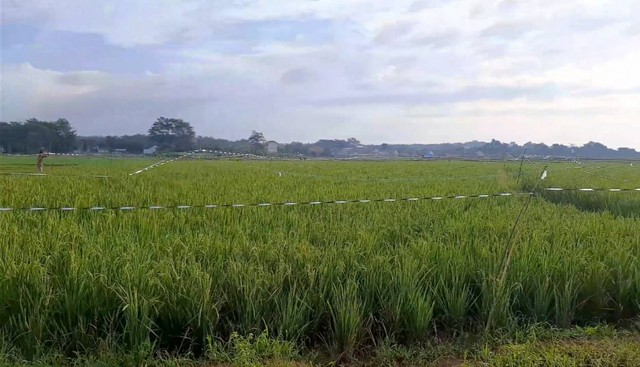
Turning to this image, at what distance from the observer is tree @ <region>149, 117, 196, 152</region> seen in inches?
1809

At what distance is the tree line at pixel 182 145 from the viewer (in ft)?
76.8

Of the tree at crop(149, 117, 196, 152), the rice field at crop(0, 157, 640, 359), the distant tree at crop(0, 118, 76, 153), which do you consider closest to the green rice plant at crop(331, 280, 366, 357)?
the rice field at crop(0, 157, 640, 359)

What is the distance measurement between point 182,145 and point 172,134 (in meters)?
3.34

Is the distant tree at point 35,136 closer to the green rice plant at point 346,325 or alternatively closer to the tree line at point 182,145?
the tree line at point 182,145

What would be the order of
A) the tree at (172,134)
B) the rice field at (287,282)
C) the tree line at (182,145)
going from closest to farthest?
the rice field at (287,282)
the tree line at (182,145)
the tree at (172,134)

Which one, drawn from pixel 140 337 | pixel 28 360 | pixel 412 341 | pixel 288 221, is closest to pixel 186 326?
pixel 140 337

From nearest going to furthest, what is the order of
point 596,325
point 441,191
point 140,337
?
point 140,337
point 596,325
point 441,191

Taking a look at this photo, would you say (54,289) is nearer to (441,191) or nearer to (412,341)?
(412,341)

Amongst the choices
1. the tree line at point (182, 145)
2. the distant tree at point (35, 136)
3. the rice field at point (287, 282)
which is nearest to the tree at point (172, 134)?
the tree line at point (182, 145)

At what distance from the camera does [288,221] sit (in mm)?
5668

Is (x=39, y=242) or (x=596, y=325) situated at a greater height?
(x=39, y=242)

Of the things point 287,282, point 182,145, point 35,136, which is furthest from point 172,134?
point 287,282

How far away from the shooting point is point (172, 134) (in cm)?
4884

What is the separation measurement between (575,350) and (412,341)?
3.44ft
